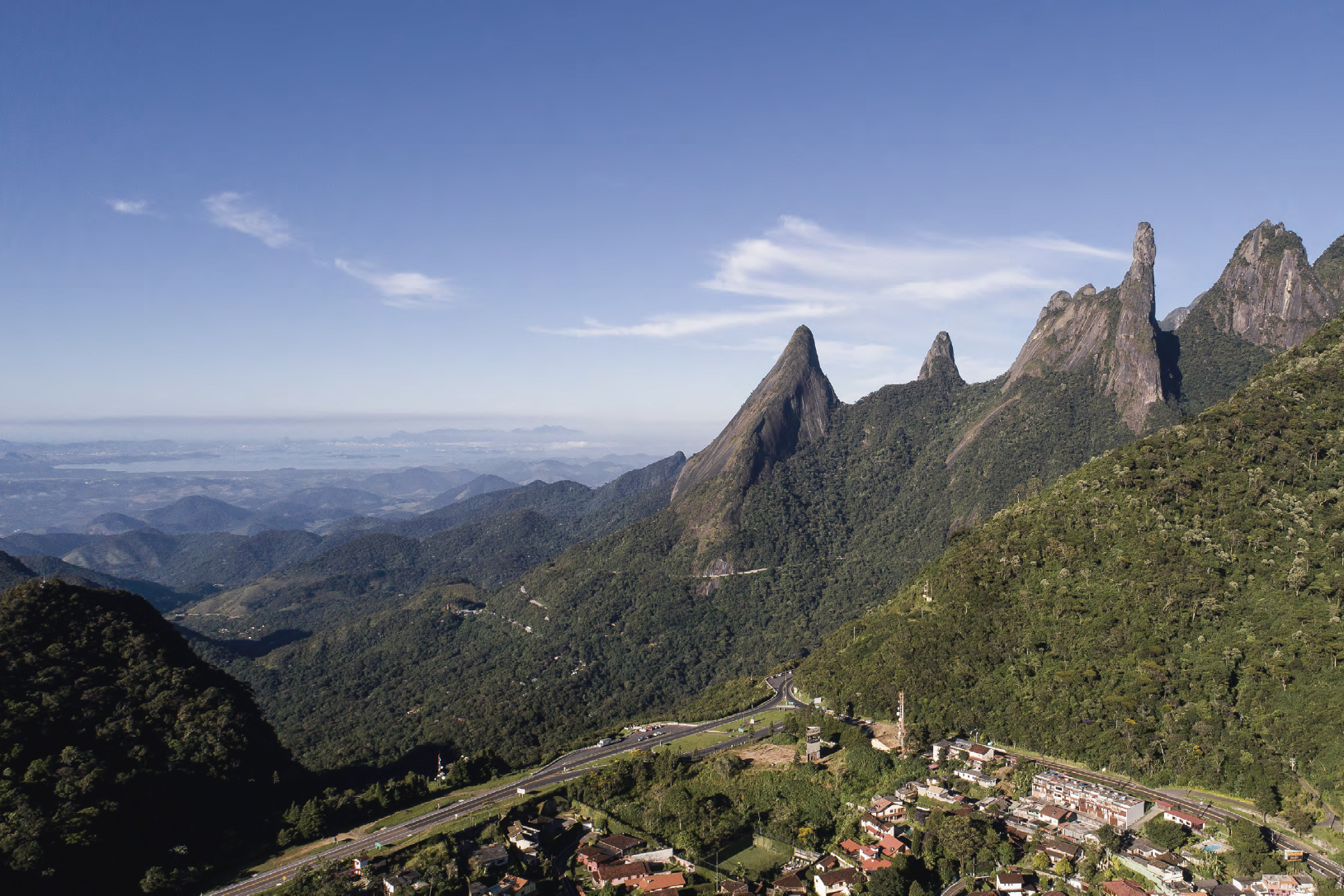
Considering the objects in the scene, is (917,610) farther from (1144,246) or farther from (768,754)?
(1144,246)

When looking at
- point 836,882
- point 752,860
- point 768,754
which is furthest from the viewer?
point 768,754

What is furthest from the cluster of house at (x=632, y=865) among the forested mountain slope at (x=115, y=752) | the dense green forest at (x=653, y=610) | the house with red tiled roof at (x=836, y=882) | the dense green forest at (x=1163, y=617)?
the dense green forest at (x=653, y=610)

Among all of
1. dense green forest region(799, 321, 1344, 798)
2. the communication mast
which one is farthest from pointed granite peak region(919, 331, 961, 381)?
Answer: the communication mast

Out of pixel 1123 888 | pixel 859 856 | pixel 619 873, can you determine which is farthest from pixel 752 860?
pixel 1123 888

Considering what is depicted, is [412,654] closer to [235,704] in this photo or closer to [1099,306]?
[235,704]

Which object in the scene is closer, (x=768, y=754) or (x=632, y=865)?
(x=632, y=865)

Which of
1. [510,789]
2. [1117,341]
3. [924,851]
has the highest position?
[1117,341]

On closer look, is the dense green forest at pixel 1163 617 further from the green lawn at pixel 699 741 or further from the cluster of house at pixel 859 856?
the cluster of house at pixel 859 856

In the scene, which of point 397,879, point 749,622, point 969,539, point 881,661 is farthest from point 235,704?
point 749,622
